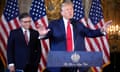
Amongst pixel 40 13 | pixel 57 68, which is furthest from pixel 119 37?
pixel 57 68

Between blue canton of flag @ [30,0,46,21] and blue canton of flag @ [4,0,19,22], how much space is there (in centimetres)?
34

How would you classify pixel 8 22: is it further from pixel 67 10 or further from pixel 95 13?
pixel 67 10

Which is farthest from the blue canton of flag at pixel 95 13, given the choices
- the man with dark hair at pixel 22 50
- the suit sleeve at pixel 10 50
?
the suit sleeve at pixel 10 50

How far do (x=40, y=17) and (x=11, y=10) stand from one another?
63 centimetres

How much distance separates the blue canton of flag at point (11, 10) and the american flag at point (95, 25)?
51.5 inches

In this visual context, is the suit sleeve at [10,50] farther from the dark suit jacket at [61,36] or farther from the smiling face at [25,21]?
the dark suit jacket at [61,36]

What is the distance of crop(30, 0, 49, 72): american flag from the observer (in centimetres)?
757

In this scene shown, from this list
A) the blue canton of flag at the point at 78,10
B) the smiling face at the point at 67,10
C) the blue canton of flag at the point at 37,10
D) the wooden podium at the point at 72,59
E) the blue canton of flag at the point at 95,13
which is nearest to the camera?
the wooden podium at the point at 72,59

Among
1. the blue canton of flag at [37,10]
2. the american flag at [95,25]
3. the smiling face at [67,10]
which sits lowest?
the american flag at [95,25]

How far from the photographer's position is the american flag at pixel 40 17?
24.8 ft

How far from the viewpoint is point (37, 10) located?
7.66m

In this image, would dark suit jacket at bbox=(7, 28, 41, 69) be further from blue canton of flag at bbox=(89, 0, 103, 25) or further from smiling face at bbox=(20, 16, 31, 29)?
blue canton of flag at bbox=(89, 0, 103, 25)

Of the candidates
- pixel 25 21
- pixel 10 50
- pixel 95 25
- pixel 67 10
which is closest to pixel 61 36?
pixel 67 10

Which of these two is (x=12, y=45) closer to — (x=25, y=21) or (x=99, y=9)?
(x=25, y=21)
